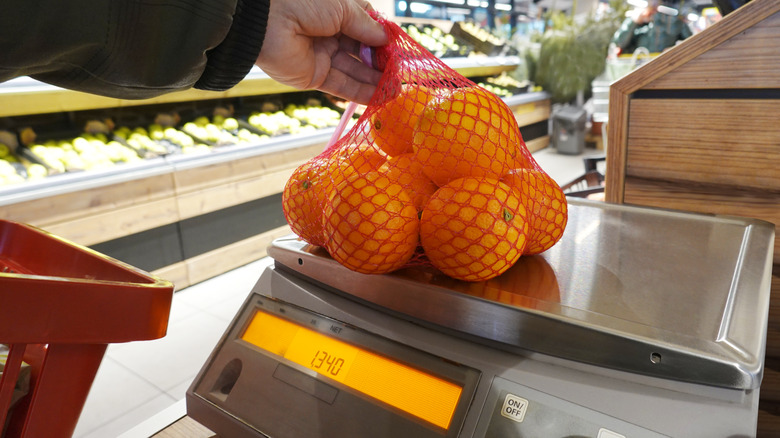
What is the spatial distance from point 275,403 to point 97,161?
219 cm

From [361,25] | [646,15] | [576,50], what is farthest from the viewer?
[576,50]

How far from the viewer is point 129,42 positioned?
524mm

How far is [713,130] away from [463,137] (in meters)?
0.56

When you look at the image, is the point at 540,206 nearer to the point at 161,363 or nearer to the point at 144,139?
the point at 161,363

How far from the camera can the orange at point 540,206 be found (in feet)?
1.86

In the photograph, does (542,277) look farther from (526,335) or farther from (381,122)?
(381,122)

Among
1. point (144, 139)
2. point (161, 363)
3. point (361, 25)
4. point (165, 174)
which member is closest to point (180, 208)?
point (165, 174)

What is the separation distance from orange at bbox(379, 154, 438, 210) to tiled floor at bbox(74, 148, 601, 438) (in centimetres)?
121

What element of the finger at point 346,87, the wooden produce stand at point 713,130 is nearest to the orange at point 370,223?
the finger at point 346,87

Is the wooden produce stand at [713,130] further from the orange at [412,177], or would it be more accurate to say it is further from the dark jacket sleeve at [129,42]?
the dark jacket sleeve at [129,42]

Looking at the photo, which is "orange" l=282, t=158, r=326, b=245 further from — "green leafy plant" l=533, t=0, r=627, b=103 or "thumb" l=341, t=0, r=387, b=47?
"green leafy plant" l=533, t=0, r=627, b=103

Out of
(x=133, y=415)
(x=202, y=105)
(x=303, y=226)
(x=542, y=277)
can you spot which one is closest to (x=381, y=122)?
(x=303, y=226)

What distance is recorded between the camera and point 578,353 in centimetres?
46

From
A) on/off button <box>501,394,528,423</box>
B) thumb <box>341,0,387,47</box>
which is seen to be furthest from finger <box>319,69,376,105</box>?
on/off button <box>501,394,528,423</box>
